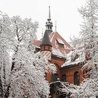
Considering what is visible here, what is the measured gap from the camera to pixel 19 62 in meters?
22.0

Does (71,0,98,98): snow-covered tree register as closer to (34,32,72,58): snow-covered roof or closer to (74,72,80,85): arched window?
(74,72,80,85): arched window

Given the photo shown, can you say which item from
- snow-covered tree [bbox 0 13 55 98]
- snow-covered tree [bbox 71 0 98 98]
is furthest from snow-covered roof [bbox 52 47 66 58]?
snow-covered tree [bbox 71 0 98 98]

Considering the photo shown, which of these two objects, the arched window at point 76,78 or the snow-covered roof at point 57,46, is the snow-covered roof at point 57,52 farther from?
the arched window at point 76,78

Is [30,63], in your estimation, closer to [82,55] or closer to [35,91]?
[35,91]

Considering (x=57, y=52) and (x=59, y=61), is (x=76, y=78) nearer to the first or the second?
(x=59, y=61)

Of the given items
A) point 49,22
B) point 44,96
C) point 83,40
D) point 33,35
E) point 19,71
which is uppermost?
point 49,22

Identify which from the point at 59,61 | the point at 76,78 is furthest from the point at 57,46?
the point at 76,78

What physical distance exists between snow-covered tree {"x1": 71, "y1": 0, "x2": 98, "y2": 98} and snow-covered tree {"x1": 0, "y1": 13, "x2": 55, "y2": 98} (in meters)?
5.30

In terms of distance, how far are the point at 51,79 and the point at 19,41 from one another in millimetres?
15868

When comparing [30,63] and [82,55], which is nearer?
[82,55]

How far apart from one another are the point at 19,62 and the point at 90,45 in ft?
20.3

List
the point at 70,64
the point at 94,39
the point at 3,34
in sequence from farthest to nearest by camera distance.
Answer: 1. the point at 70,64
2. the point at 3,34
3. the point at 94,39

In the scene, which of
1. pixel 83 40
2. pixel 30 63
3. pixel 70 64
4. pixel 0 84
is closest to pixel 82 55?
pixel 83 40

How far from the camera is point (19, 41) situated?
76.6 ft
